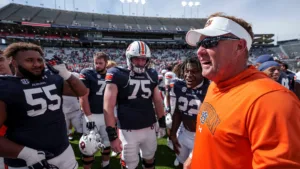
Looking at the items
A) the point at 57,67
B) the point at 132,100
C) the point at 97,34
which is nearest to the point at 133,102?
the point at 132,100

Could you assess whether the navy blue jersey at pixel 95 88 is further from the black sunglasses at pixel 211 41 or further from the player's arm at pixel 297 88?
the player's arm at pixel 297 88

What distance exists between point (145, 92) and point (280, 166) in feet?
8.30

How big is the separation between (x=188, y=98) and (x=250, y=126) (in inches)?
89.0

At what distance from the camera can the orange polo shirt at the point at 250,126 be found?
96cm

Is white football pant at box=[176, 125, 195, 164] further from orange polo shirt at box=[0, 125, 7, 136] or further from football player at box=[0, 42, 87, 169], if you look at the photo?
orange polo shirt at box=[0, 125, 7, 136]

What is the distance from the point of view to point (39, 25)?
36.5 m

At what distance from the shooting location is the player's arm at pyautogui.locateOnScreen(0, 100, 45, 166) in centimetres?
215

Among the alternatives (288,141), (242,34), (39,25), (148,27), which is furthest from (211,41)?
(148,27)

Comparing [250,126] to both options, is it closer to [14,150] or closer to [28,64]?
[14,150]

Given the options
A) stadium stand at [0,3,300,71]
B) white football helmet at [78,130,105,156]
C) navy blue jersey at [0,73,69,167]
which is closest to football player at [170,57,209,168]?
white football helmet at [78,130,105,156]

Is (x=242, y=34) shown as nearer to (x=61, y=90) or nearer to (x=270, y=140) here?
(x=270, y=140)

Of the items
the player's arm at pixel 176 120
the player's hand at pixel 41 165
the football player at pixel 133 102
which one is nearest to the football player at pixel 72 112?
the football player at pixel 133 102

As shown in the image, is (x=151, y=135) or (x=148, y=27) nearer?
(x=151, y=135)

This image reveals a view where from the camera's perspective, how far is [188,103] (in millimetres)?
3312
